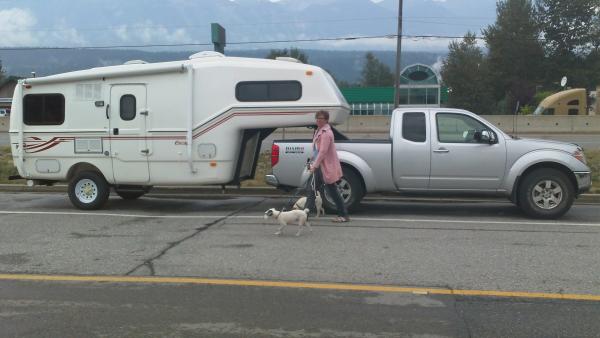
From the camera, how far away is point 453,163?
31.8ft

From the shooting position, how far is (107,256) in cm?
698

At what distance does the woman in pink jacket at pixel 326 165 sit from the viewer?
8.81 metres

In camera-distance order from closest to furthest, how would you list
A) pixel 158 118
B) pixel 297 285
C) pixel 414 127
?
pixel 297 285 → pixel 414 127 → pixel 158 118

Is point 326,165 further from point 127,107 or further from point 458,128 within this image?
point 127,107

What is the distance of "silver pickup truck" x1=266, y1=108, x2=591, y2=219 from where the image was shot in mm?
9391

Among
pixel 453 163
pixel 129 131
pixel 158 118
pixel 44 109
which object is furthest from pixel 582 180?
pixel 44 109

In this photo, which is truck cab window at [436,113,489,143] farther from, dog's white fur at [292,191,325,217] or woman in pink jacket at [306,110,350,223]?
dog's white fur at [292,191,325,217]

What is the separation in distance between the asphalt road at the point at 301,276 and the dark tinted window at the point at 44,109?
6.18ft

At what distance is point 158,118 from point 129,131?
578 mm

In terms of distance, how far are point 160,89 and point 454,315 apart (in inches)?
276

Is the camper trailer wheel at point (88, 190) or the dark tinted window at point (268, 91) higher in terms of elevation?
the dark tinted window at point (268, 91)

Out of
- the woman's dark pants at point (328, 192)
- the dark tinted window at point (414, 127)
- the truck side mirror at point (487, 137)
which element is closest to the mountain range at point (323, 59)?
the dark tinted window at point (414, 127)

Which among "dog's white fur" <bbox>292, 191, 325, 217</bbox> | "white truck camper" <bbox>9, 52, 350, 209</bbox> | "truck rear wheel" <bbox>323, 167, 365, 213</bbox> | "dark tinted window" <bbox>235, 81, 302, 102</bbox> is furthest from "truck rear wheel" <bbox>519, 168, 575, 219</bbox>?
"dark tinted window" <bbox>235, 81, 302, 102</bbox>

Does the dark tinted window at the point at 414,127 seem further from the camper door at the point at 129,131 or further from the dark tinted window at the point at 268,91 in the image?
the camper door at the point at 129,131
